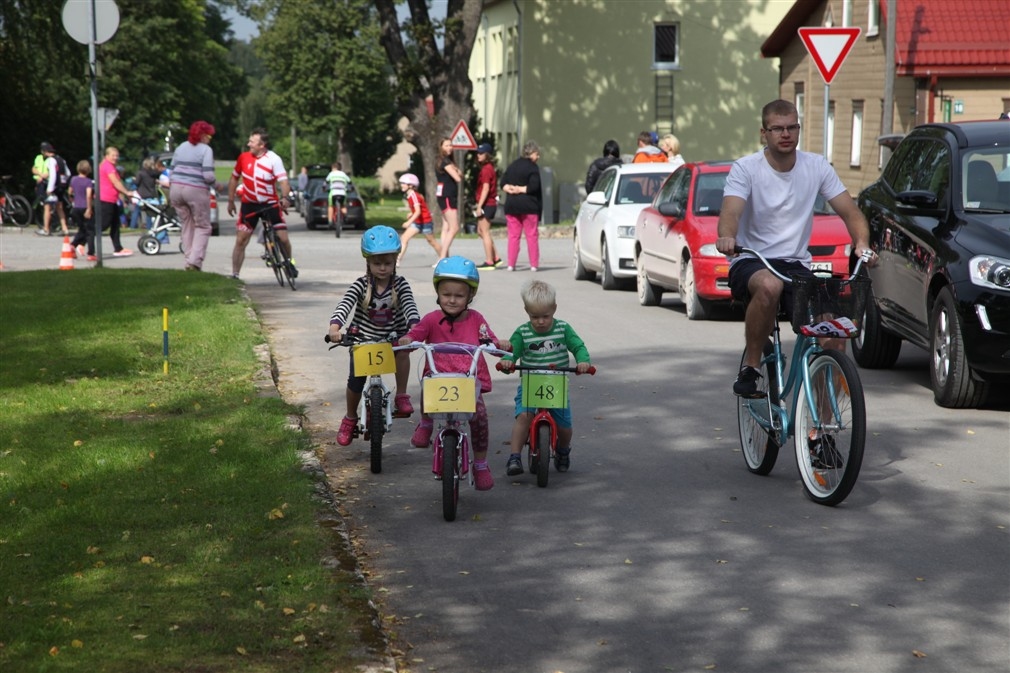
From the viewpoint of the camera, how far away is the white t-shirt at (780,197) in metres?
7.83

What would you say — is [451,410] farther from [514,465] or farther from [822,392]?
[822,392]

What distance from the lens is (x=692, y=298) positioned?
16109mm

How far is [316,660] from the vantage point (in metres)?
4.82

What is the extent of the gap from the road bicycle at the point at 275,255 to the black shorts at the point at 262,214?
0.01 meters

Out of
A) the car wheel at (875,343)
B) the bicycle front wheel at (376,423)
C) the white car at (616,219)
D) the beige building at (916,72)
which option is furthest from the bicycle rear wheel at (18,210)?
the bicycle front wheel at (376,423)

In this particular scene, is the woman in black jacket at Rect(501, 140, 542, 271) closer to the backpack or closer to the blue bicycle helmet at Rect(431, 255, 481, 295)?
the blue bicycle helmet at Rect(431, 255, 481, 295)

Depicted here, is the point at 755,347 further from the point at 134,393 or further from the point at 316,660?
the point at 134,393

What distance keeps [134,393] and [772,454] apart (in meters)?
4.59

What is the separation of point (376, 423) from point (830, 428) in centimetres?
241

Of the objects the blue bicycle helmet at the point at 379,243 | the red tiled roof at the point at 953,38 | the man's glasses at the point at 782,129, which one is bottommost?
the blue bicycle helmet at the point at 379,243

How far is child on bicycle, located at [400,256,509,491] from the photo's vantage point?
Answer: 25.0 feet

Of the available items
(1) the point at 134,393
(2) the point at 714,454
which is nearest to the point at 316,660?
(2) the point at 714,454

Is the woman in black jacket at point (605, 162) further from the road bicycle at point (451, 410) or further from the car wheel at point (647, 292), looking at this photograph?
the road bicycle at point (451, 410)

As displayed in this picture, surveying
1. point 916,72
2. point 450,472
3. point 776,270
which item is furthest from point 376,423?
point 916,72
